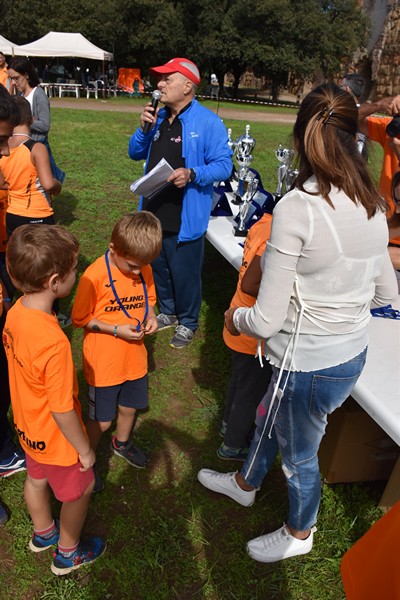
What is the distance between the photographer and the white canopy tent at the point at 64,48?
871 inches

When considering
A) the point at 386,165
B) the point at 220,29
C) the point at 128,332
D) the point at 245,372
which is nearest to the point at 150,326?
the point at 128,332

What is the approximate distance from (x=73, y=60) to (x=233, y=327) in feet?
103

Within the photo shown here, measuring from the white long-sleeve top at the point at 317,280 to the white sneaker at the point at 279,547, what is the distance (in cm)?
94

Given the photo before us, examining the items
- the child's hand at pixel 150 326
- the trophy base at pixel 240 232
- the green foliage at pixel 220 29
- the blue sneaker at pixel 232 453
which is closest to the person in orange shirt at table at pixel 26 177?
the child's hand at pixel 150 326

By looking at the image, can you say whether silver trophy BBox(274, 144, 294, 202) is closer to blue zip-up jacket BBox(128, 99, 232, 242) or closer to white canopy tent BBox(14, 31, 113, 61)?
blue zip-up jacket BBox(128, 99, 232, 242)

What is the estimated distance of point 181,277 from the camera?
3424 millimetres

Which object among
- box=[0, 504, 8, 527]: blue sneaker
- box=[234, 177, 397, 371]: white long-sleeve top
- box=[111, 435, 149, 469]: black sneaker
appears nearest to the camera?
box=[234, 177, 397, 371]: white long-sleeve top

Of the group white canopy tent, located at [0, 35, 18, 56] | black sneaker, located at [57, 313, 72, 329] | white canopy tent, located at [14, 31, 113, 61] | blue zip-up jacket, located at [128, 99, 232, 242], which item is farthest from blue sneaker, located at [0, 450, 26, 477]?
white canopy tent, located at [14, 31, 113, 61]

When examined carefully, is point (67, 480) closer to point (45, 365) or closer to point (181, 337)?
point (45, 365)

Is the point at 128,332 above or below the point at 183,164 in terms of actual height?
below

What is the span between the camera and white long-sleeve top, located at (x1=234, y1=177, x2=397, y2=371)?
4.24ft

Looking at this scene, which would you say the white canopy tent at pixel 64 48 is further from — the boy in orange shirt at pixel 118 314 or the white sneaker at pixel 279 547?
the white sneaker at pixel 279 547

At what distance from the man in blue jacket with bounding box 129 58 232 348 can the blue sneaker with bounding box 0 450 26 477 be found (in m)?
1.47

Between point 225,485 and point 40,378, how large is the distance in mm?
1258
